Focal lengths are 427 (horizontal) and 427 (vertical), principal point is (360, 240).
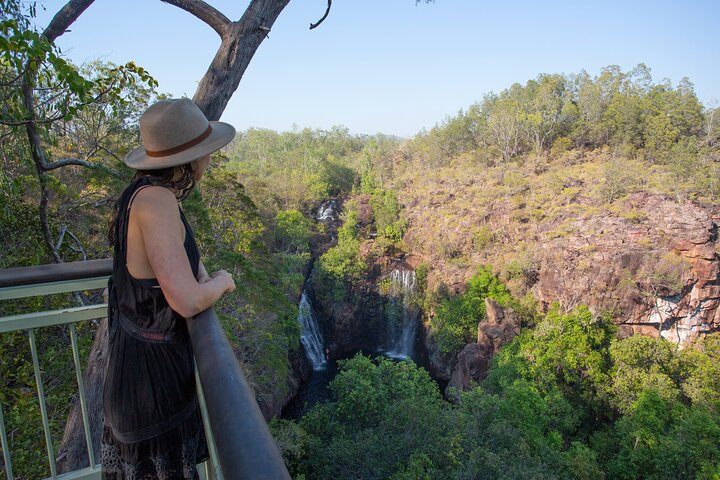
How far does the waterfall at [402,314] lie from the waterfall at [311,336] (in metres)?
3.28

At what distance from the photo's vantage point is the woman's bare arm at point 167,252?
96 cm

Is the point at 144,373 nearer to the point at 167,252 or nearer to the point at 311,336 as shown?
the point at 167,252

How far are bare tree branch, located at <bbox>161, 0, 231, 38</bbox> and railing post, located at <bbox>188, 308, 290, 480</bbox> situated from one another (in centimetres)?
213

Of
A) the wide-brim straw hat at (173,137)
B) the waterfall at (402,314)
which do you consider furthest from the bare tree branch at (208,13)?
the waterfall at (402,314)

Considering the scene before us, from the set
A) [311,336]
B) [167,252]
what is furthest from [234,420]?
[311,336]

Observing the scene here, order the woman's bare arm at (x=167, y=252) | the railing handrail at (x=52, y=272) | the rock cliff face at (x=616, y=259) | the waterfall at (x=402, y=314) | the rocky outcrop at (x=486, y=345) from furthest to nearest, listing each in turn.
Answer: the waterfall at (x=402, y=314) → the rocky outcrop at (x=486, y=345) → the rock cliff face at (x=616, y=259) → the railing handrail at (x=52, y=272) → the woman's bare arm at (x=167, y=252)

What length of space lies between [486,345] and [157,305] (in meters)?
16.1

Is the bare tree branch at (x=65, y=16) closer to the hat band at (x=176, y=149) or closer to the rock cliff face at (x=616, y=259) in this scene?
the hat band at (x=176, y=149)

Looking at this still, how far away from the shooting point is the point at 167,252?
38.0 inches

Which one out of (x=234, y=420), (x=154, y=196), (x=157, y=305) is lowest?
(x=234, y=420)

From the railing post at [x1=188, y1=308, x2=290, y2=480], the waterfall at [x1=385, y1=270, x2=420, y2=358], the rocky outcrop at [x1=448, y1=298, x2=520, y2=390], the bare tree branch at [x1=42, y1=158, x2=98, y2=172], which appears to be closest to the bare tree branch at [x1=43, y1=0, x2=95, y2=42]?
the bare tree branch at [x1=42, y1=158, x2=98, y2=172]

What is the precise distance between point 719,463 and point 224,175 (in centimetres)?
1304

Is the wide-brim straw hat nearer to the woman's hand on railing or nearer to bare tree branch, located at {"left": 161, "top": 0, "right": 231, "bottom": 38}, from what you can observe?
the woman's hand on railing

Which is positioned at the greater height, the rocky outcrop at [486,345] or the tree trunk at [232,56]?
the tree trunk at [232,56]
